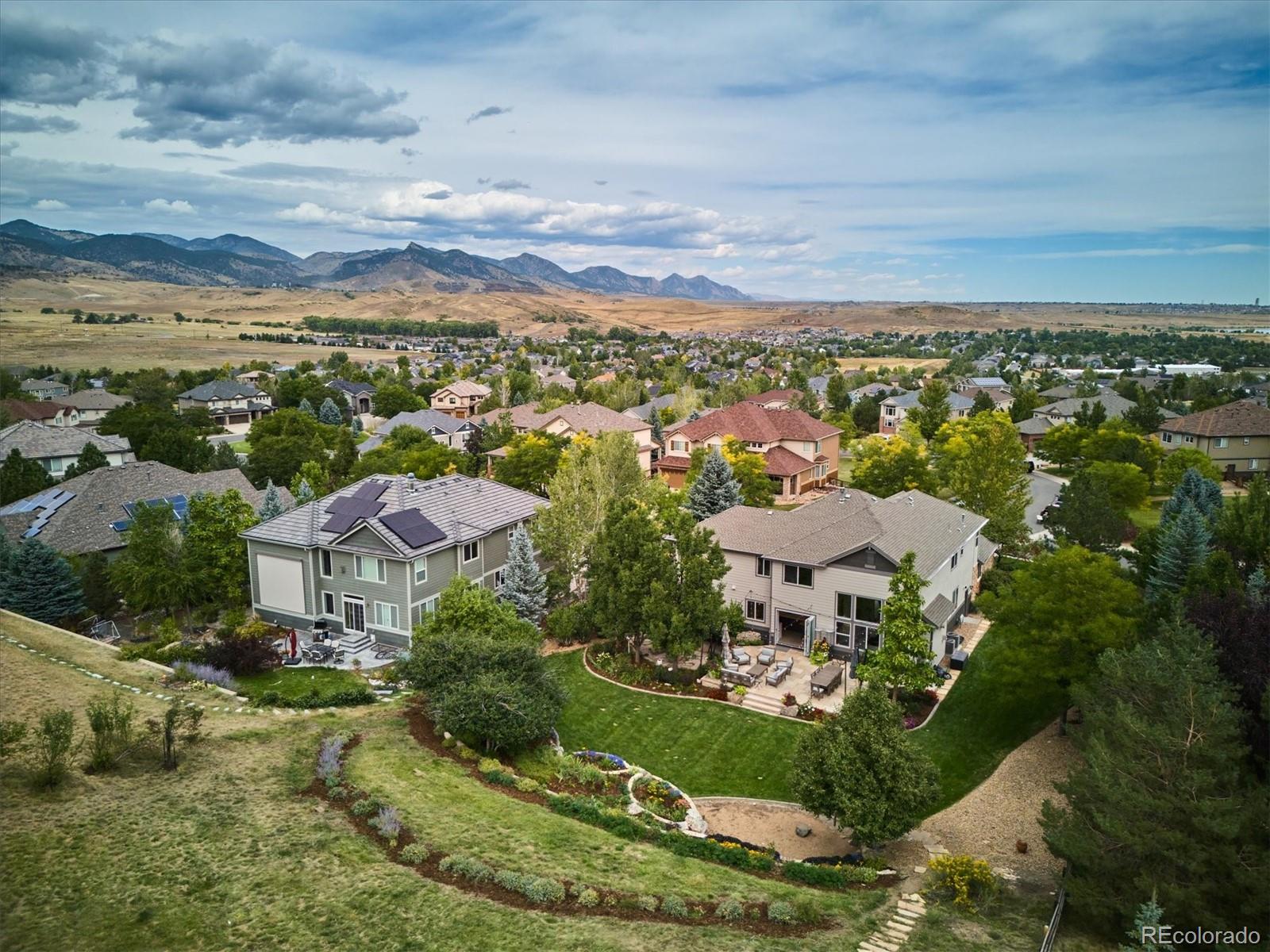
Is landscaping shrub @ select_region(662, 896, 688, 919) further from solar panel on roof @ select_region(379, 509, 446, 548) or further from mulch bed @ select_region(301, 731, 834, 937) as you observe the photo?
solar panel on roof @ select_region(379, 509, 446, 548)

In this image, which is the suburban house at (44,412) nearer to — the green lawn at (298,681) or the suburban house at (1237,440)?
the green lawn at (298,681)

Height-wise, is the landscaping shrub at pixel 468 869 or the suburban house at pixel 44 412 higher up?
the suburban house at pixel 44 412

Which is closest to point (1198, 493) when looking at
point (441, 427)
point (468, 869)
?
point (468, 869)

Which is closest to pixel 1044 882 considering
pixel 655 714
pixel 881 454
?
pixel 655 714

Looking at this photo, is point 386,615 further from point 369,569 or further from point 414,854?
point 414,854

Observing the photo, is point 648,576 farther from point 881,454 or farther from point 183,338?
point 183,338

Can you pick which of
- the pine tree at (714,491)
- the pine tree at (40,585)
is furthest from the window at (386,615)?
the pine tree at (714,491)
